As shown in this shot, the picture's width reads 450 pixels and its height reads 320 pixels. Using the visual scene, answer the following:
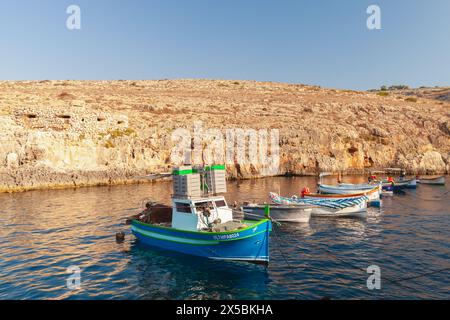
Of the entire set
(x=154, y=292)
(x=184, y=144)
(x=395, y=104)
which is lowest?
(x=154, y=292)

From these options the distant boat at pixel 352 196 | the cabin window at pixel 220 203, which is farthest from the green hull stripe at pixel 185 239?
the distant boat at pixel 352 196

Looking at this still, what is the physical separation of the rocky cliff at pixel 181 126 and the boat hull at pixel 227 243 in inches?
1573

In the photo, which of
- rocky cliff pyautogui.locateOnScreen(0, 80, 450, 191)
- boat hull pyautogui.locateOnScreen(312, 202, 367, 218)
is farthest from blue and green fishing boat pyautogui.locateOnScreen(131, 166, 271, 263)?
rocky cliff pyautogui.locateOnScreen(0, 80, 450, 191)

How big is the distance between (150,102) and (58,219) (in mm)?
65897

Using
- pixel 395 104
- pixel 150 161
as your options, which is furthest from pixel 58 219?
pixel 395 104

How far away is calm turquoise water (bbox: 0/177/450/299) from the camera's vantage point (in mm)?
17984

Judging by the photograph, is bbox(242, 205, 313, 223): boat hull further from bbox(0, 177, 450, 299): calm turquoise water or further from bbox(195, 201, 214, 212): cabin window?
bbox(195, 201, 214, 212): cabin window

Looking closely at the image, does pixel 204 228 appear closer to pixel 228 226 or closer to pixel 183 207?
pixel 228 226

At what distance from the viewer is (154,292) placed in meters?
18.0

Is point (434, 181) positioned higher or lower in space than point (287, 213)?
higher

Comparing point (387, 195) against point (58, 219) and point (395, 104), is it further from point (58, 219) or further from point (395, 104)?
point (395, 104)

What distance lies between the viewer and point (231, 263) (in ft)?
71.7

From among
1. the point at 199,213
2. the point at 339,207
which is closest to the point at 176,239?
the point at 199,213

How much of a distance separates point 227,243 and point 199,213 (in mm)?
3098
